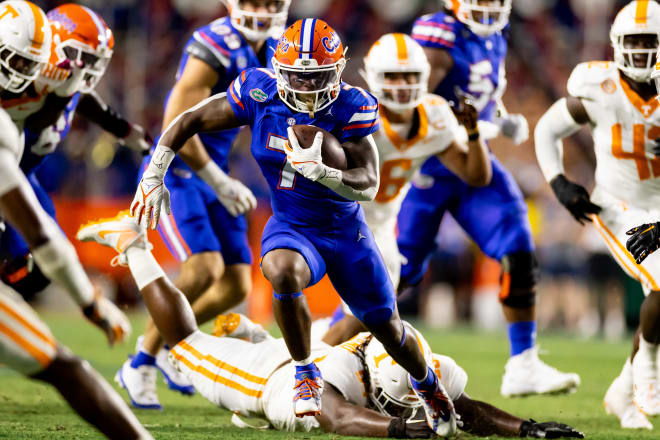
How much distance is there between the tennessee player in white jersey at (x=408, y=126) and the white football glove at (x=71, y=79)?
1.57m

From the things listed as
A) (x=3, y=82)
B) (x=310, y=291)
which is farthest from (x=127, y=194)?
(x=3, y=82)

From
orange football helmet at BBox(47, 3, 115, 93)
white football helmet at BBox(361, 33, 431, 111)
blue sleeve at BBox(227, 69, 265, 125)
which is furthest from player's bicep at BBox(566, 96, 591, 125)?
orange football helmet at BBox(47, 3, 115, 93)

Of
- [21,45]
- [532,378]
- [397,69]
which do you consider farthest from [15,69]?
[532,378]

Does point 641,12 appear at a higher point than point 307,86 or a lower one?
higher

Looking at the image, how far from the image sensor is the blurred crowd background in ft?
40.5

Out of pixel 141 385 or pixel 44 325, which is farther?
pixel 141 385

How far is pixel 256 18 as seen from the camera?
17.8ft

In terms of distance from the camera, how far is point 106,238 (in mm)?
4871

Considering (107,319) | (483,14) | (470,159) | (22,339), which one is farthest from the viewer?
(483,14)

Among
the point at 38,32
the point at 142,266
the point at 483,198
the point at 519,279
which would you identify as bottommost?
the point at 519,279

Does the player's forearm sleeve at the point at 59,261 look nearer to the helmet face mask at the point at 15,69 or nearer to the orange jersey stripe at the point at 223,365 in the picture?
the orange jersey stripe at the point at 223,365

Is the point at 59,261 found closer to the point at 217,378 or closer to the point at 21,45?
the point at 217,378

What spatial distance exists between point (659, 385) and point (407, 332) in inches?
59.5

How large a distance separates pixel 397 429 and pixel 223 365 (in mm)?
916
